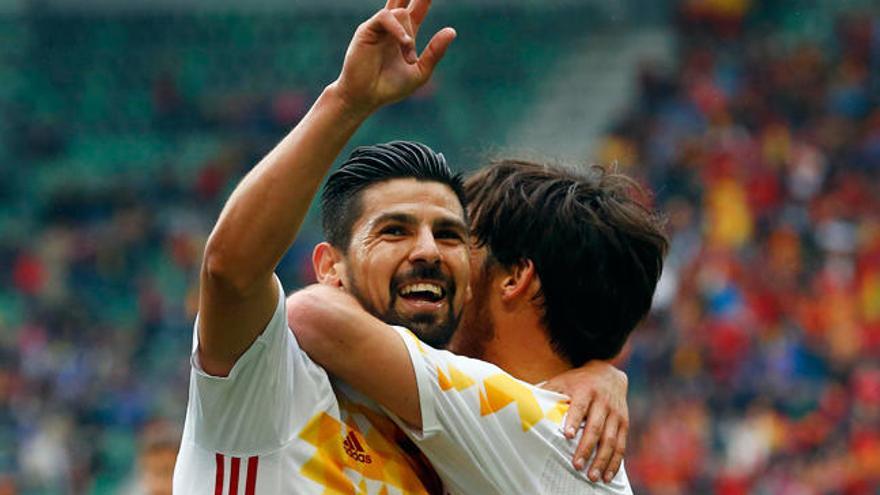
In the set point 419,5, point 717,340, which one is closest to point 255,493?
point 419,5

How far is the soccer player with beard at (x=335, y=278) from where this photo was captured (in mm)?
2848

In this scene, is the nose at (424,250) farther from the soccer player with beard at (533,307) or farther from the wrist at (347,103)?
the wrist at (347,103)

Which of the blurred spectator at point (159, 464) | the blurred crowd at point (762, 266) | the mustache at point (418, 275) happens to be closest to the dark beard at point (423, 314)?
the mustache at point (418, 275)

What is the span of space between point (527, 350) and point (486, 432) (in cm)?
55

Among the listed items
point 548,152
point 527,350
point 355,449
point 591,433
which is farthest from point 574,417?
point 548,152

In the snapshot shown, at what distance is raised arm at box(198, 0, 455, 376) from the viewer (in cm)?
283

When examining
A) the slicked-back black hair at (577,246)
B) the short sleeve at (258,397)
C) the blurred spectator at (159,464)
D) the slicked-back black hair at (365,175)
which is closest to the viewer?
the short sleeve at (258,397)

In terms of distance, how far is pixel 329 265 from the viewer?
3.56 m

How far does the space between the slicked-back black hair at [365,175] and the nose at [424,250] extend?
0.15 m

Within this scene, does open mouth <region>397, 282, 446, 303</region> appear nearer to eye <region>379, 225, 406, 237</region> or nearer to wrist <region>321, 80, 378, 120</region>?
eye <region>379, 225, 406, 237</region>

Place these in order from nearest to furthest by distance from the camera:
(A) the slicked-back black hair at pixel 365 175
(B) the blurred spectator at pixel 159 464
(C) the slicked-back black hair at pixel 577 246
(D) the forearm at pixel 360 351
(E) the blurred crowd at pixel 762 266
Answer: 1. (D) the forearm at pixel 360 351
2. (A) the slicked-back black hair at pixel 365 175
3. (C) the slicked-back black hair at pixel 577 246
4. (B) the blurred spectator at pixel 159 464
5. (E) the blurred crowd at pixel 762 266

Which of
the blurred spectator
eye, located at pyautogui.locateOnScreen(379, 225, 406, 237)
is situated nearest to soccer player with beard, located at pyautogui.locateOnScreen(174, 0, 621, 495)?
eye, located at pyautogui.locateOnScreen(379, 225, 406, 237)

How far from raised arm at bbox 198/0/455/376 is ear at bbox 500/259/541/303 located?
3.28ft

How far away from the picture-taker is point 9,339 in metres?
15.1
